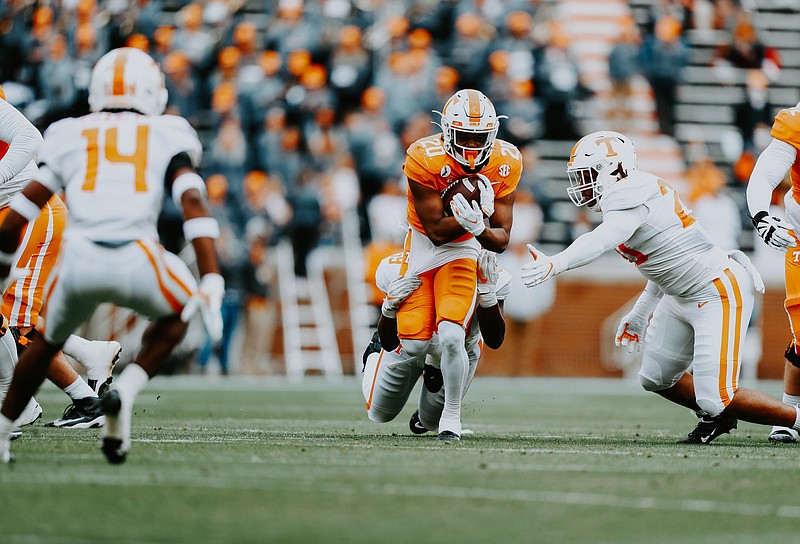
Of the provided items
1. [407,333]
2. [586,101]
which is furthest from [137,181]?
[586,101]

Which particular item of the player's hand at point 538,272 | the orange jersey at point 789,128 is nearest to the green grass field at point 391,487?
the player's hand at point 538,272

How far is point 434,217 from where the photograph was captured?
6883mm

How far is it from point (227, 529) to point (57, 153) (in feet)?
6.53

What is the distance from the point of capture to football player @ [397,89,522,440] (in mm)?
6715

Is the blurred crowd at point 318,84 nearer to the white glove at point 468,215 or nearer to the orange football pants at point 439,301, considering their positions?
the orange football pants at point 439,301

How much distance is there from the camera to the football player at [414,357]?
7051mm

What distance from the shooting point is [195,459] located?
5363 millimetres

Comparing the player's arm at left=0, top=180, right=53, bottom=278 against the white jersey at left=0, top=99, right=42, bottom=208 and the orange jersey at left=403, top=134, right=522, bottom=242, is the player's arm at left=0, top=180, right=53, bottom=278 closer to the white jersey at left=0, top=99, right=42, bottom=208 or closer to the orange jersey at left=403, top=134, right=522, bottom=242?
the white jersey at left=0, top=99, right=42, bottom=208

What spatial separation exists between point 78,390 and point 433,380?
1950 mm

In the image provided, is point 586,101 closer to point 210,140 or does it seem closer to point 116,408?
point 210,140

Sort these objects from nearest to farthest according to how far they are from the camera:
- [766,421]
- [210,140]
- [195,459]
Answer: [195,459], [766,421], [210,140]

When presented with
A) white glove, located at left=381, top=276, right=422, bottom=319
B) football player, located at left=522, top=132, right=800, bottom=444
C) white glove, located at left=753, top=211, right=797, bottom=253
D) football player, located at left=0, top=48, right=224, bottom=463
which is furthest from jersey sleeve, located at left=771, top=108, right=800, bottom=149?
football player, located at left=0, top=48, right=224, bottom=463

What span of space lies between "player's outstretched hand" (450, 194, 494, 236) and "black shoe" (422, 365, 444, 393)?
107cm

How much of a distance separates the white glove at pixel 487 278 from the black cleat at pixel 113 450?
2.46 meters
